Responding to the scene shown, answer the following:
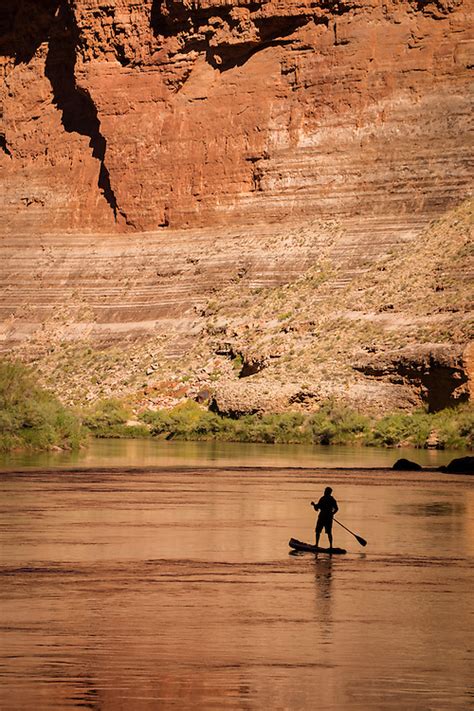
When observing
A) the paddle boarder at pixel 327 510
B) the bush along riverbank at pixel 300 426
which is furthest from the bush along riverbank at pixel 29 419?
the paddle boarder at pixel 327 510

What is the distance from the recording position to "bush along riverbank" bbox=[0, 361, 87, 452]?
4531cm

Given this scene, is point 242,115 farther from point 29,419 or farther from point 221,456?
point 29,419

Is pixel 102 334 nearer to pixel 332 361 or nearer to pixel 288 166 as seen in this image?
pixel 288 166

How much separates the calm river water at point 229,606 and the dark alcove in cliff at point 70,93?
4999 cm

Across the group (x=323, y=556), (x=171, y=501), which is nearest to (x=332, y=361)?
(x=171, y=501)

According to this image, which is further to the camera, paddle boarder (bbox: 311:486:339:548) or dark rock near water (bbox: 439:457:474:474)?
dark rock near water (bbox: 439:457:474:474)

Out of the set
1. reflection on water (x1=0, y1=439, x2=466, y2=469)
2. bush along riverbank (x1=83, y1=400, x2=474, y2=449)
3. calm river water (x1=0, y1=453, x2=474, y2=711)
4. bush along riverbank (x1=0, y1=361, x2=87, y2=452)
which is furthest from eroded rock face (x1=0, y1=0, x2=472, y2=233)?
calm river water (x1=0, y1=453, x2=474, y2=711)

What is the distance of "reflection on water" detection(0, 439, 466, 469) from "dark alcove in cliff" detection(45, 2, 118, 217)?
1058 inches

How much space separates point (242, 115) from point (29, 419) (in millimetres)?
32407

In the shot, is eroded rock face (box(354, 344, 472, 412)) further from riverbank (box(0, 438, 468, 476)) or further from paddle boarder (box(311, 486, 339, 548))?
paddle boarder (box(311, 486, 339, 548))

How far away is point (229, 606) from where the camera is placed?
17844 mm

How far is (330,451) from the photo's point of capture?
50156mm

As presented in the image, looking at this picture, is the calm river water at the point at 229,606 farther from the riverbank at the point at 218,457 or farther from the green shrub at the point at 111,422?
the green shrub at the point at 111,422

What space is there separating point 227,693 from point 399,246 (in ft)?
184
